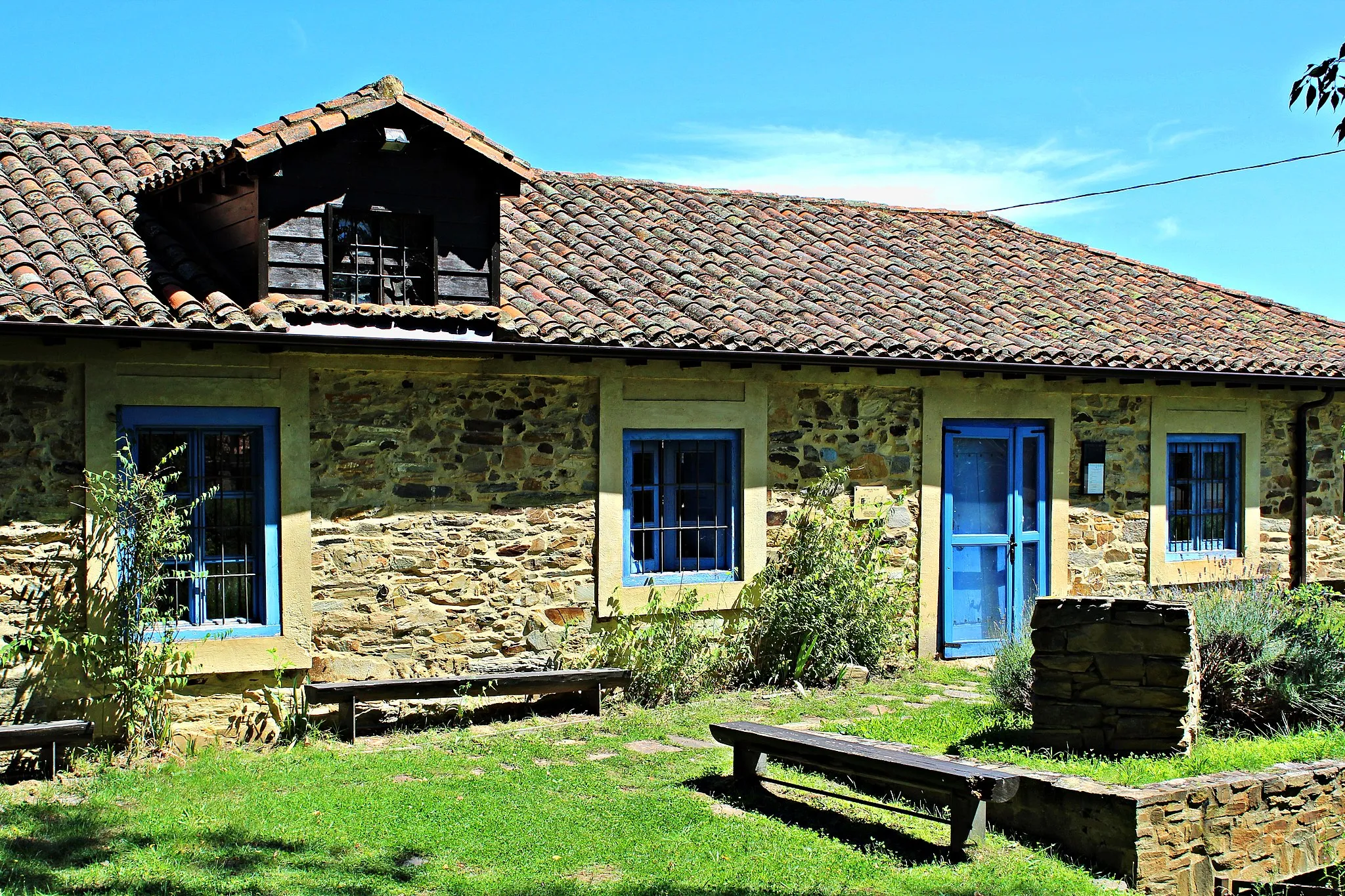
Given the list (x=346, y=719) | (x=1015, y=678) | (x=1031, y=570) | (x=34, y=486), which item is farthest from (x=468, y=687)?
(x=1031, y=570)

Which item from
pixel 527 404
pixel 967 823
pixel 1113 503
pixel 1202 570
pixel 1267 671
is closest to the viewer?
pixel 967 823

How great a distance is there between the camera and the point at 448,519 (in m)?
9.10

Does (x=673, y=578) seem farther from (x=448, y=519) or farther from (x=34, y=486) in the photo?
(x=34, y=486)

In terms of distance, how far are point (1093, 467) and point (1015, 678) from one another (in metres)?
3.68

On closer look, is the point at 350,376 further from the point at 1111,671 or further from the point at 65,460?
the point at 1111,671

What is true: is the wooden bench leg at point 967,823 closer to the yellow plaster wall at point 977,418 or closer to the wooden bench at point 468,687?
the wooden bench at point 468,687

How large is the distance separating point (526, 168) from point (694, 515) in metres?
3.23

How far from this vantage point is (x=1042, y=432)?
38.1 feet

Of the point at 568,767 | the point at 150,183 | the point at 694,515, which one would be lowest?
the point at 568,767

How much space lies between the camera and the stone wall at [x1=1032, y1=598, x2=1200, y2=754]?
7.16m

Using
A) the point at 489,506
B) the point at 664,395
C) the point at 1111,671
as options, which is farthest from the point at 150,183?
the point at 1111,671

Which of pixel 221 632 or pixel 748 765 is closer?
pixel 748 765

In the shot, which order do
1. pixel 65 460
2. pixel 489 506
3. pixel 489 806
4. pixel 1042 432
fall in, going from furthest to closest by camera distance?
pixel 1042 432
pixel 489 506
pixel 65 460
pixel 489 806

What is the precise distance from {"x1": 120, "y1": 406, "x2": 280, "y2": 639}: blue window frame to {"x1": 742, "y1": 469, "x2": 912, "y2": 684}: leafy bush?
13.1 ft
